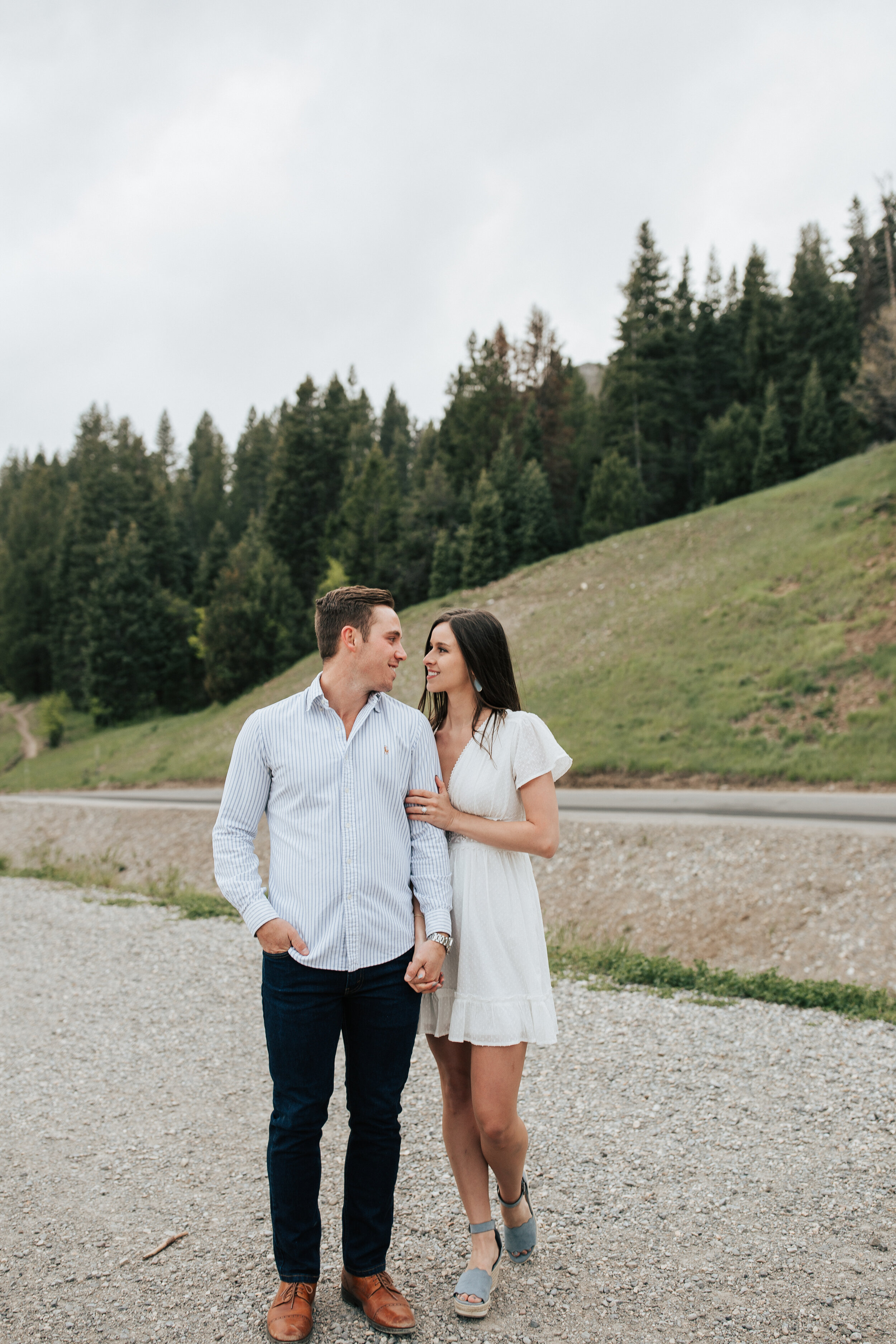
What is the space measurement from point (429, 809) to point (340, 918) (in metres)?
0.45

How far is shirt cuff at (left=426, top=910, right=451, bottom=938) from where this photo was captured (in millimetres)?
2873

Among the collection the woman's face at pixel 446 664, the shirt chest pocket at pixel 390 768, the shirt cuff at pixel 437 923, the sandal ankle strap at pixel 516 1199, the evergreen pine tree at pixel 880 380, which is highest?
the evergreen pine tree at pixel 880 380

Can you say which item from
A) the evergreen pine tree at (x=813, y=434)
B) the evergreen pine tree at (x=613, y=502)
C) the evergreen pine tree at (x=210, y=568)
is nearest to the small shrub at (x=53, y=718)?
the evergreen pine tree at (x=210, y=568)

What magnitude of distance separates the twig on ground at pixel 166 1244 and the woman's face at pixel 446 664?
2312 millimetres

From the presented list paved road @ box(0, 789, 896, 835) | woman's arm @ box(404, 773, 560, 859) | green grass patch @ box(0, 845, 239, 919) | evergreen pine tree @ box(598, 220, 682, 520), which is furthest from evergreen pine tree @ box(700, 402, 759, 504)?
woman's arm @ box(404, 773, 560, 859)

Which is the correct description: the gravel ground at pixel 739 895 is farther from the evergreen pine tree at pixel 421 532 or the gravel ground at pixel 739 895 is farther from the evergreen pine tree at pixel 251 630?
the evergreen pine tree at pixel 421 532

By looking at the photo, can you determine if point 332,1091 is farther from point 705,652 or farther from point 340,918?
point 705,652

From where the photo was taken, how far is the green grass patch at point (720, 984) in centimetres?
662

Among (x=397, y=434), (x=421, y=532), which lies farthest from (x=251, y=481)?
(x=421, y=532)

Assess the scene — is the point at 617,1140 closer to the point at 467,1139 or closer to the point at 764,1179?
the point at 764,1179

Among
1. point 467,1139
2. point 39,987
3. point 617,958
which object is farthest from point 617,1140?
point 39,987

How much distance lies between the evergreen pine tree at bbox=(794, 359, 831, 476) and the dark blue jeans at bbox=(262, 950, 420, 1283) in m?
47.2

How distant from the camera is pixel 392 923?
2861 millimetres

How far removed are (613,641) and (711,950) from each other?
19.5 meters
